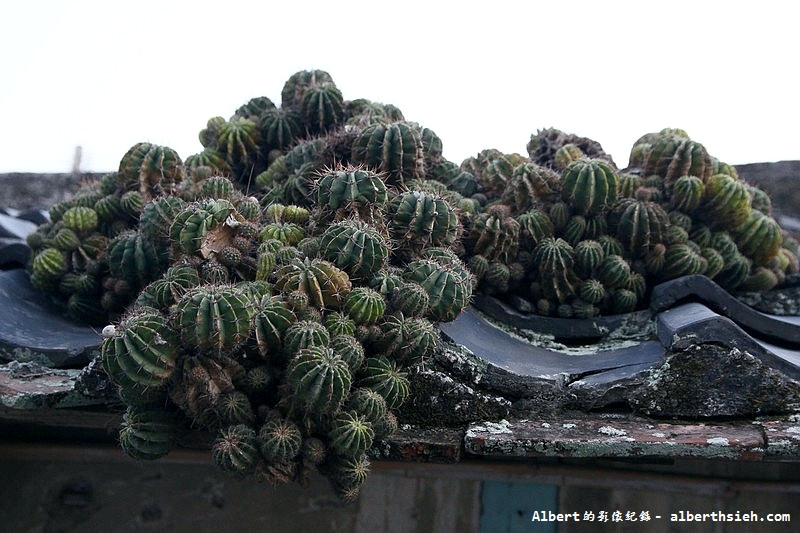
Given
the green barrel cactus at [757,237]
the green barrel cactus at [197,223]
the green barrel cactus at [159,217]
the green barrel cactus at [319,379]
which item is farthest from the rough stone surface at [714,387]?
the green barrel cactus at [159,217]

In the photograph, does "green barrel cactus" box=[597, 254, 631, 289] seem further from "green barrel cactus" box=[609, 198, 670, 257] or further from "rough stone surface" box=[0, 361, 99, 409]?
"rough stone surface" box=[0, 361, 99, 409]

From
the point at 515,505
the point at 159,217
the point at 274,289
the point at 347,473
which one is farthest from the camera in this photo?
the point at 515,505

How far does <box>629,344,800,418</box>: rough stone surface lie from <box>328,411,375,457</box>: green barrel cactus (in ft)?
3.70

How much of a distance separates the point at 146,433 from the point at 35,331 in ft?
4.93

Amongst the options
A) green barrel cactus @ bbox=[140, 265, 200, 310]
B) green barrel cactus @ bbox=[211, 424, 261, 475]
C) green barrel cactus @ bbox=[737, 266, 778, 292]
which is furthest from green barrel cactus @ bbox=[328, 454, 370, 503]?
green barrel cactus @ bbox=[737, 266, 778, 292]

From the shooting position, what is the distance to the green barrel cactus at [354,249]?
3.07 metres

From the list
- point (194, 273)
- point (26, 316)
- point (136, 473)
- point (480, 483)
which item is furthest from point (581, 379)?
point (26, 316)

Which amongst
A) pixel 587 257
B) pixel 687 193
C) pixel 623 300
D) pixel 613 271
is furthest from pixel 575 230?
pixel 687 193

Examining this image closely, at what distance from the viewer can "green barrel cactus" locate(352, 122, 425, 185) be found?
386 centimetres

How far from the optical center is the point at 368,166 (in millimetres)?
3846

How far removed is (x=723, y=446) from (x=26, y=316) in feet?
11.1

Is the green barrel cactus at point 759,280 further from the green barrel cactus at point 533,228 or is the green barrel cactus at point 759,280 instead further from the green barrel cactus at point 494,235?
the green barrel cactus at point 494,235

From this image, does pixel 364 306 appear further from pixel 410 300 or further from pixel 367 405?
pixel 367 405

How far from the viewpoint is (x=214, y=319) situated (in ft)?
8.49
